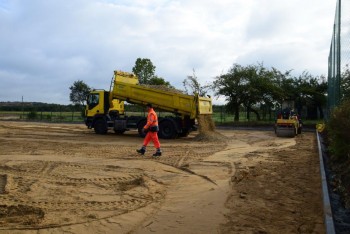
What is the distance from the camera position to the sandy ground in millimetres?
5719

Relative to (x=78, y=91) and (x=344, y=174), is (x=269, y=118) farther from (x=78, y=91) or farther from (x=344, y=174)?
(x=78, y=91)

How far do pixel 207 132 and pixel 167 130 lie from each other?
2101 millimetres

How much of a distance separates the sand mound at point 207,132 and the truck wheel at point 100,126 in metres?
5.91

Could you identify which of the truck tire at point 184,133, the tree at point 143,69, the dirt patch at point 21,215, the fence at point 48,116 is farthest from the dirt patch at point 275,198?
the fence at point 48,116

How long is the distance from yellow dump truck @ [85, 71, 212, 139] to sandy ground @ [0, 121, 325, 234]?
26.6ft

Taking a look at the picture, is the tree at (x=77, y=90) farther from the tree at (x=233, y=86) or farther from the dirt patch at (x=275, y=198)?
the dirt patch at (x=275, y=198)

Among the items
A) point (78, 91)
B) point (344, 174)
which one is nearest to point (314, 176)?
point (344, 174)

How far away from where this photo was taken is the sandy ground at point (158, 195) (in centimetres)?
572

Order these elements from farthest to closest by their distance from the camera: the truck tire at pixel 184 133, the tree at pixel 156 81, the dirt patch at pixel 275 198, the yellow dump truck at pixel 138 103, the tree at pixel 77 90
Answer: the tree at pixel 77 90, the tree at pixel 156 81, the truck tire at pixel 184 133, the yellow dump truck at pixel 138 103, the dirt patch at pixel 275 198

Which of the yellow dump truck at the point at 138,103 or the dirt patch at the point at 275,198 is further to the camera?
the yellow dump truck at the point at 138,103

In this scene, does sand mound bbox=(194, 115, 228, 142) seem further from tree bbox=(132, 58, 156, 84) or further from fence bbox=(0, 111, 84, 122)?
fence bbox=(0, 111, 84, 122)

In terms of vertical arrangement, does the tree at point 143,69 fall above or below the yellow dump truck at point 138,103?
above

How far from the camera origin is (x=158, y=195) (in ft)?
25.1

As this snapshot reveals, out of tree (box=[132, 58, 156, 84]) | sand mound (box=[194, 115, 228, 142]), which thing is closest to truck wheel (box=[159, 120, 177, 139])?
sand mound (box=[194, 115, 228, 142])
